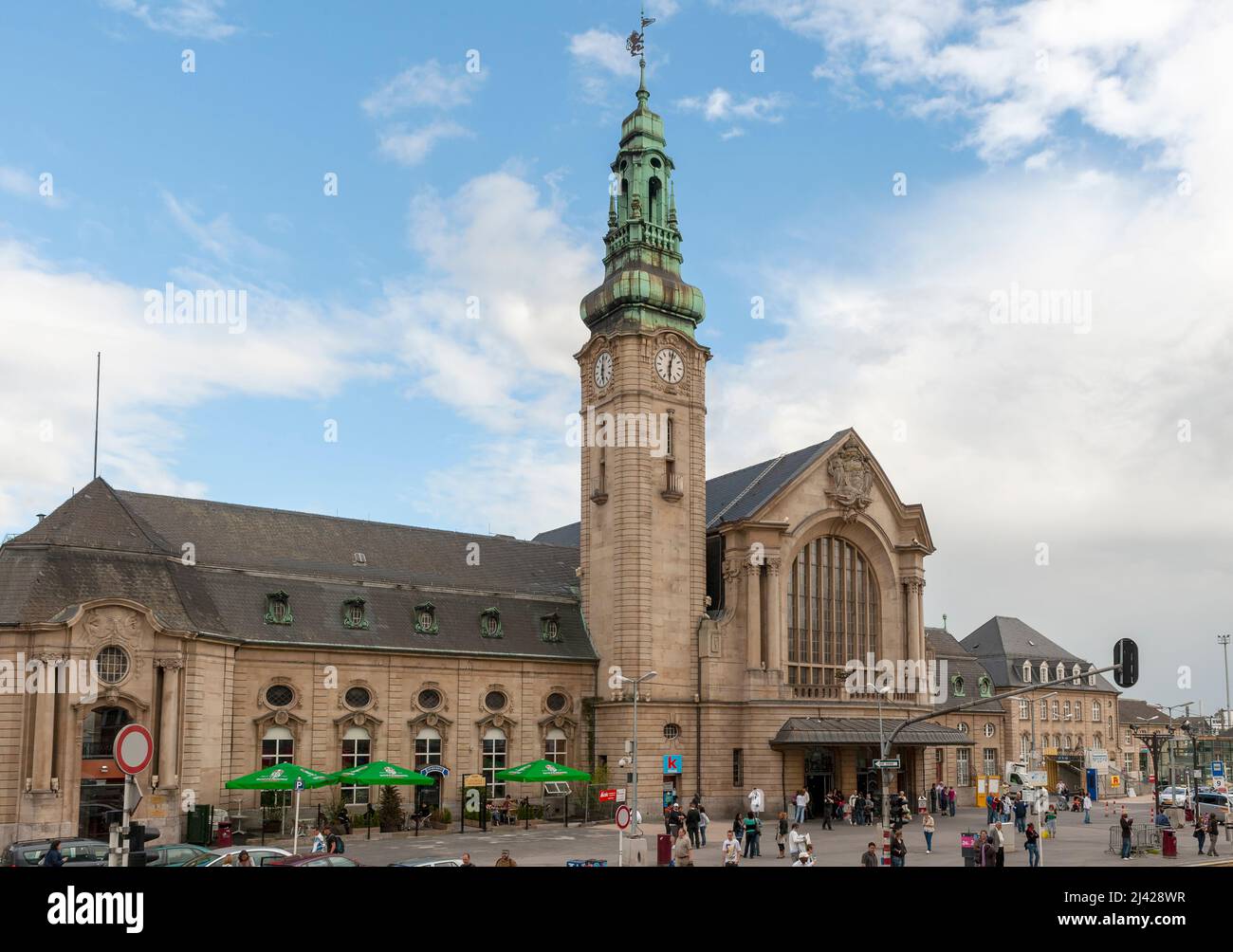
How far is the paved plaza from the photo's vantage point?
126 ft

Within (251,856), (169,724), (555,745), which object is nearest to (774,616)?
(555,745)

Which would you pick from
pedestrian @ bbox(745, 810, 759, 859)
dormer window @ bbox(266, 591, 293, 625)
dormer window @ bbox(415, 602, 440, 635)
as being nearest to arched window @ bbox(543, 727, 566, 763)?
dormer window @ bbox(415, 602, 440, 635)

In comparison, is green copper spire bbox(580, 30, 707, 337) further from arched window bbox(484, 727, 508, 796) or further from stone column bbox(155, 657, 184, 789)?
stone column bbox(155, 657, 184, 789)

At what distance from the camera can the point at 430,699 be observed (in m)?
54.9

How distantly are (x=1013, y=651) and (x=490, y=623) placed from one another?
5309 cm

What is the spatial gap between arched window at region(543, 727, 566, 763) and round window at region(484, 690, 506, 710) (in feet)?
10.2

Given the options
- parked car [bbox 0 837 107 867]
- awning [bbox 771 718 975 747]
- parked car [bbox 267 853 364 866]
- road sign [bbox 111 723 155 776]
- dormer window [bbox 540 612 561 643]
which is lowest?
parked car [bbox 0 837 107 867]

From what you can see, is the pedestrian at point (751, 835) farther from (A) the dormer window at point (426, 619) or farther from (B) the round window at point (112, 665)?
(B) the round window at point (112, 665)

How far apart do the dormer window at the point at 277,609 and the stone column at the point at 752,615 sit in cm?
2235

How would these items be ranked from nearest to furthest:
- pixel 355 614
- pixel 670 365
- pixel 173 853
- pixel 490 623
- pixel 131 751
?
pixel 131 751
pixel 173 853
pixel 355 614
pixel 490 623
pixel 670 365

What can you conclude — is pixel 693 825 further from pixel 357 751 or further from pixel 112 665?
pixel 112 665
